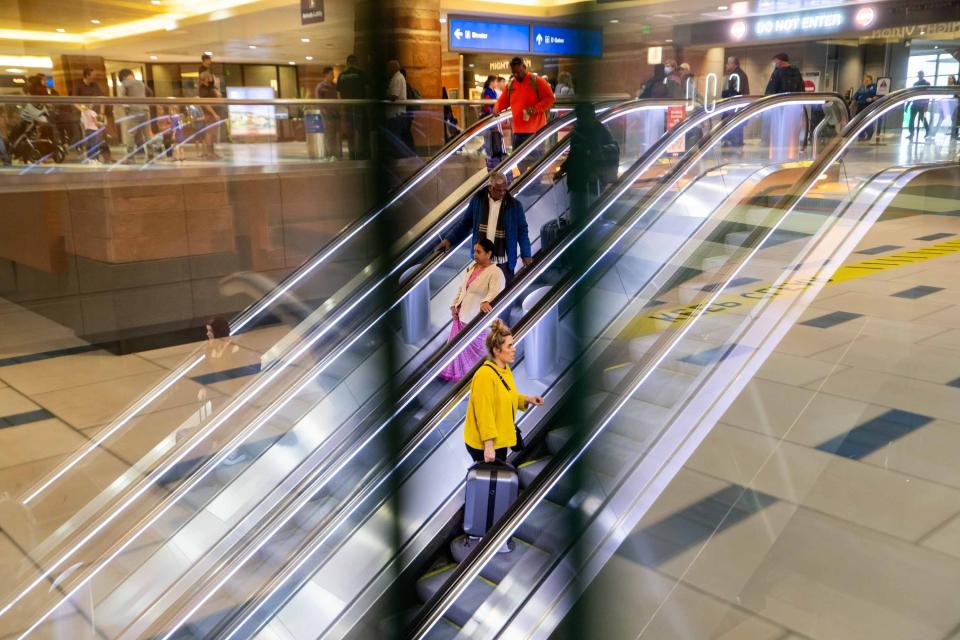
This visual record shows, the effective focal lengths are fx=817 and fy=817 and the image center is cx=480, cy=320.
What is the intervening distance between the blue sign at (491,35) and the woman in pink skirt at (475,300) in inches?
65.6

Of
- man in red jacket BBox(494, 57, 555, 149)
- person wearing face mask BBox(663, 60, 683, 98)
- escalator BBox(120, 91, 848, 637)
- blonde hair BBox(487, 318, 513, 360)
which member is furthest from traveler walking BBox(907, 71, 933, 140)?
person wearing face mask BBox(663, 60, 683, 98)

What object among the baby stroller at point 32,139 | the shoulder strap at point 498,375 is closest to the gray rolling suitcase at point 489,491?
the shoulder strap at point 498,375

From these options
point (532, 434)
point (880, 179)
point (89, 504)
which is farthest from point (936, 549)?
point (89, 504)

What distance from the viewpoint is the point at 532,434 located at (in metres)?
4.30

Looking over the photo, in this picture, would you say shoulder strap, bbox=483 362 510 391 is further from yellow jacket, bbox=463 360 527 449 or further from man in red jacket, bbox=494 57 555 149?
man in red jacket, bbox=494 57 555 149

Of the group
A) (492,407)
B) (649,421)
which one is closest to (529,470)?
(492,407)

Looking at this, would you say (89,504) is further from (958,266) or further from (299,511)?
(958,266)

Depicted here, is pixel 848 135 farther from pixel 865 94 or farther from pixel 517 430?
pixel 517 430

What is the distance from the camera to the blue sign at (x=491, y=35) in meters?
1.03

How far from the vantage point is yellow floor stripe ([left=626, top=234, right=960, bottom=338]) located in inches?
93.0

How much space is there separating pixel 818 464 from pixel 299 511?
9.83ft

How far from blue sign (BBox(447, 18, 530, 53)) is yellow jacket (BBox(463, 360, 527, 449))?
145 centimetres

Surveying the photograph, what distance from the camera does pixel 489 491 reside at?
3.78 meters

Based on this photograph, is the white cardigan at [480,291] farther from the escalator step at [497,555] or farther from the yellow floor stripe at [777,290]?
the escalator step at [497,555]
